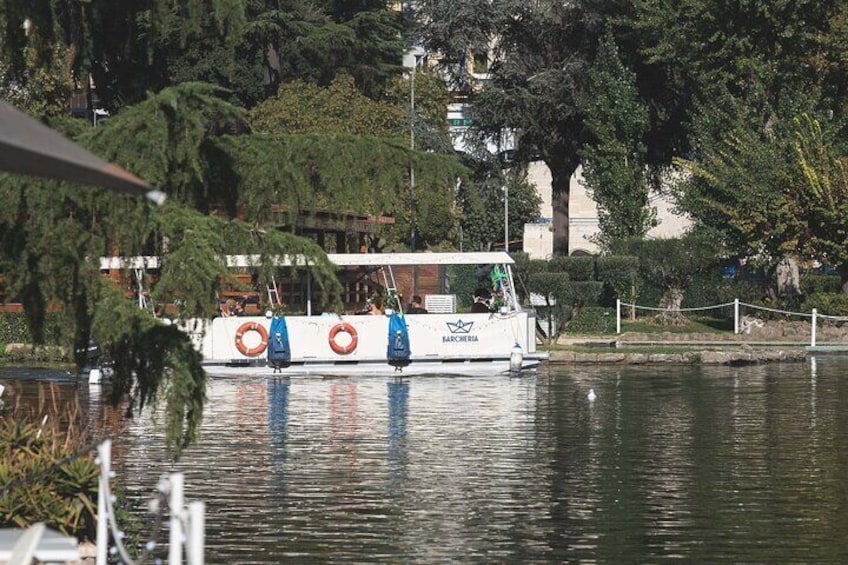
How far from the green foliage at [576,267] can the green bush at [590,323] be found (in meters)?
3.25

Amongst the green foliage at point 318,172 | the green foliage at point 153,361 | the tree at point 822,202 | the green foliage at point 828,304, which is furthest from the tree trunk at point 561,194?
the green foliage at point 153,361

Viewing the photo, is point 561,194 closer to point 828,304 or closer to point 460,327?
point 828,304

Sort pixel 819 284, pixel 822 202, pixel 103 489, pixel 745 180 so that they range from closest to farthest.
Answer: pixel 103 489
pixel 822 202
pixel 745 180
pixel 819 284

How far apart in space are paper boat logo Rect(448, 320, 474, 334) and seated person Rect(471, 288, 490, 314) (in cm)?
64

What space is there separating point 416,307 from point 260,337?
3.62 meters

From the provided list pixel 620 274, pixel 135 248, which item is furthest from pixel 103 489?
pixel 620 274

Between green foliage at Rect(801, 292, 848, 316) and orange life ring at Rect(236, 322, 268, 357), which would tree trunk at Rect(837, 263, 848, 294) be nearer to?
green foliage at Rect(801, 292, 848, 316)

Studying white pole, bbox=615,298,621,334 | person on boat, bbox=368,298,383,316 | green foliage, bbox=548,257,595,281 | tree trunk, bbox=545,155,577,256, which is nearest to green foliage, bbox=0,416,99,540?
person on boat, bbox=368,298,383,316

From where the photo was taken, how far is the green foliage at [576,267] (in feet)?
181

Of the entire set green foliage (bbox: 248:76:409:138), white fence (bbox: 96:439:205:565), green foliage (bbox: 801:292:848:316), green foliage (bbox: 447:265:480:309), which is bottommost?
white fence (bbox: 96:439:205:565)

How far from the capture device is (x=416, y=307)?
38.3 m

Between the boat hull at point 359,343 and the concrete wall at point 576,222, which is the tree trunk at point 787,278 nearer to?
the boat hull at point 359,343

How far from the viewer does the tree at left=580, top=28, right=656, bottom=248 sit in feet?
201

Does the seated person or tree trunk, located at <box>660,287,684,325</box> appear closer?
the seated person
